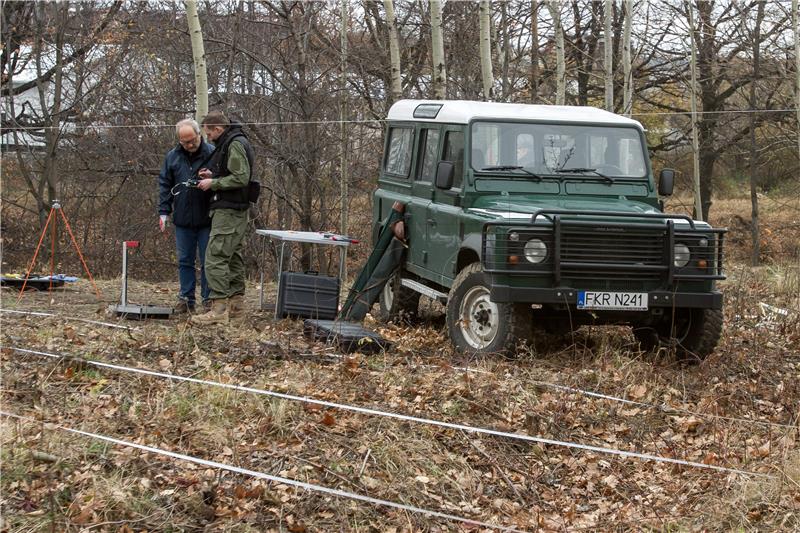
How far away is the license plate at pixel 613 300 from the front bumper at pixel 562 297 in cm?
5

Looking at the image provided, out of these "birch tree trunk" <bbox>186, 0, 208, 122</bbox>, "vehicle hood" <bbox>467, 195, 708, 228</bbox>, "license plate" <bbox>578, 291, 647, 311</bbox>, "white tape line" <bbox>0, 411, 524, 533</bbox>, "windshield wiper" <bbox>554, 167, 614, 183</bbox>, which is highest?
"birch tree trunk" <bbox>186, 0, 208, 122</bbox>

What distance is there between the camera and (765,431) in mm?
6562

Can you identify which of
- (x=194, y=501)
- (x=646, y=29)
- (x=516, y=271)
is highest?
(x=646, y=29)

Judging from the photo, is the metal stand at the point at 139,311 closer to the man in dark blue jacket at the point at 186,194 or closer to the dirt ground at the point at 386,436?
the man in dark blue jacket at the point at 186,194

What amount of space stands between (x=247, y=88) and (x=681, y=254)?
509 inches

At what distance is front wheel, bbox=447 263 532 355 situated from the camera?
7.99 m

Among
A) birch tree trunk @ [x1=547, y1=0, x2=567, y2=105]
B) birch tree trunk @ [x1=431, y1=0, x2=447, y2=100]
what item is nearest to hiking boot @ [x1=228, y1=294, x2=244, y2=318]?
birch tree trunk @ [x1=431, y1=0, x2=447, y2=100]

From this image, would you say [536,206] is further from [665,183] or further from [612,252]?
[665,183]

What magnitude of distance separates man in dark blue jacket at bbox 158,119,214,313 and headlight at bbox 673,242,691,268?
13.7 ft

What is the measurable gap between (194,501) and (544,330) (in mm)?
4358

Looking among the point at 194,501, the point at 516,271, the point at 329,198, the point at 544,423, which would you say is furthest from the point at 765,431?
the point at 329,198

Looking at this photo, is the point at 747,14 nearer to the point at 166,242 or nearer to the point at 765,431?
the point at 166,242

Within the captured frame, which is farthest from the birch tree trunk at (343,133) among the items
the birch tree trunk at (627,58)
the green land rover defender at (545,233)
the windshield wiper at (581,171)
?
the windshield wiper at (581,171)

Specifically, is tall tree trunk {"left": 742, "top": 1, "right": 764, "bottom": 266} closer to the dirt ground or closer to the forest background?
the forest background
